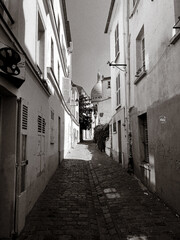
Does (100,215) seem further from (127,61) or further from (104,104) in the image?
(104,104)

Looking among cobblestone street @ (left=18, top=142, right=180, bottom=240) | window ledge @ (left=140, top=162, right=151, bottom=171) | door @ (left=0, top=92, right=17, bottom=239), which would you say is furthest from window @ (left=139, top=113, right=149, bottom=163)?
door @ (left=0, top=92, right=17, bottom=239)

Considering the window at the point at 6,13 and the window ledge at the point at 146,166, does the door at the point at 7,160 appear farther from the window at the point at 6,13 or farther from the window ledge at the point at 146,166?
the window ledge at the point at 146,166

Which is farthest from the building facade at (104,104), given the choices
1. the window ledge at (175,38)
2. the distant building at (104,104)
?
the window ledge at (175,38)

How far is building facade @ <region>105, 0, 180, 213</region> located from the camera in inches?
190

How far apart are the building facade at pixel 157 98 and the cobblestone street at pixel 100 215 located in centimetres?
55

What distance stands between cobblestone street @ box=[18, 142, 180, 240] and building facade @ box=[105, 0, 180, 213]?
552mm

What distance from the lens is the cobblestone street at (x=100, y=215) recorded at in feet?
12.7

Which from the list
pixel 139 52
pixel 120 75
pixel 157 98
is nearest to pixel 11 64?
pixel 157 98

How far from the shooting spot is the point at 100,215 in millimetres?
4922

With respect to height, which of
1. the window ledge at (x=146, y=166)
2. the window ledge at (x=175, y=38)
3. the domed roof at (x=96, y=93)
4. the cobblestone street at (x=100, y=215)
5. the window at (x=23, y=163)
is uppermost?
the domed roof at (x=96, y=93)

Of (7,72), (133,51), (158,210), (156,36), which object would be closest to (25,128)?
(7,72)

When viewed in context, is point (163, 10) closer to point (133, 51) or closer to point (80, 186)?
point (133, 51)

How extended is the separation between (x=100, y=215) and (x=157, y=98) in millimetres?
3293

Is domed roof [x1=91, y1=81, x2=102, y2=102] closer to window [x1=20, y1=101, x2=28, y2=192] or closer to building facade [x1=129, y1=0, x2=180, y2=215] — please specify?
building facade [x1=129, y1=0, x2=180, y2=215]
